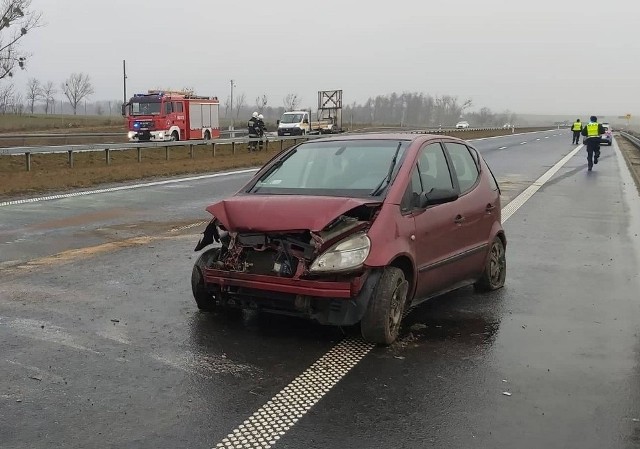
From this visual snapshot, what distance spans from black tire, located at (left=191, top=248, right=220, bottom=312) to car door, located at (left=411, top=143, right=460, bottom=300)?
165 centimetres

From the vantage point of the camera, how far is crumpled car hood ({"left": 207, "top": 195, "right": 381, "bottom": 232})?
4.77m

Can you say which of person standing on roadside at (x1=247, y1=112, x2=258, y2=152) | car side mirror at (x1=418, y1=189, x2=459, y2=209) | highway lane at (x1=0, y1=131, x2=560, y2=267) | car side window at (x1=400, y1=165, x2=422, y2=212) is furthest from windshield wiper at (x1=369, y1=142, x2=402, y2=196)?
person standing on roadside at (x1=247, y1=112, x2=258, y2=152)

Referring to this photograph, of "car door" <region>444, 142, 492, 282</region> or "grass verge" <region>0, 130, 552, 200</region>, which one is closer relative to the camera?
"car door" <region>444, 142, 492, 282</region>

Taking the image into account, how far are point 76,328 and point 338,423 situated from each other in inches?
97.5

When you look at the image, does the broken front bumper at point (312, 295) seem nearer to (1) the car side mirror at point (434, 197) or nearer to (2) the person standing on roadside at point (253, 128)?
(1) the car side mirror at point (434, 197)

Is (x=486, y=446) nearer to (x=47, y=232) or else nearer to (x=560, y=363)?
(x=560, y=363)

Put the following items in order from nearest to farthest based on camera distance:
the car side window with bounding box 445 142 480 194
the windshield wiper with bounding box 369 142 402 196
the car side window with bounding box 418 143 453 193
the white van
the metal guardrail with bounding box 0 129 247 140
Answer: the windshield wiper with bounding box 369 142 402 196 < the car side window with bounding box 418 143 453 193 < the car side window with bounding box 445 142 480 194 < the metal guardrail with bounding box 0 129 247 140 < the white van

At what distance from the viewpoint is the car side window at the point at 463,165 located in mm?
6328

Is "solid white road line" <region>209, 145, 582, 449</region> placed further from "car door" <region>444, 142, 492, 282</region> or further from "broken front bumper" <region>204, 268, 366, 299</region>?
"car door" <region>444, 142, 492, 282</region>

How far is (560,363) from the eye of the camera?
15.3 feet

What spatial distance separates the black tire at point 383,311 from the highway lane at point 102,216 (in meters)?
4.53

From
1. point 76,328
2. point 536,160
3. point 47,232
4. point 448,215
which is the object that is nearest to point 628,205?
point 448,215

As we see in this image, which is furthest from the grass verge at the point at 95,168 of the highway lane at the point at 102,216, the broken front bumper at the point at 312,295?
the broken front bumper at the point at 312,295

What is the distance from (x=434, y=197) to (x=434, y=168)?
61 centimetres
